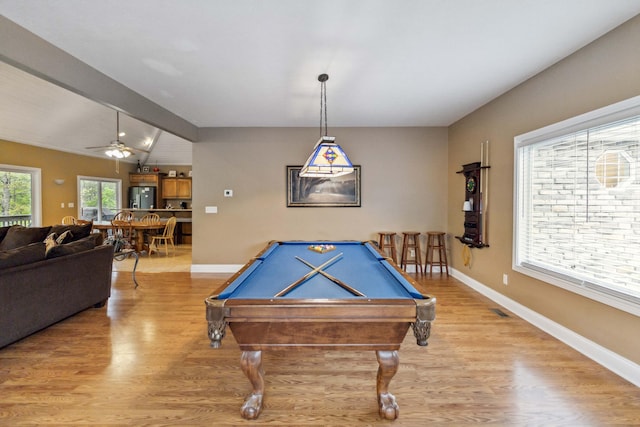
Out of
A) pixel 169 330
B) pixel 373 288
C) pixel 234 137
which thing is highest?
pixel 234 137

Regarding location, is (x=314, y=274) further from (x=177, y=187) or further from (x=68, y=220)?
(x=177, y=187)

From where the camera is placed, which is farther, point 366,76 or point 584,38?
point 366,76

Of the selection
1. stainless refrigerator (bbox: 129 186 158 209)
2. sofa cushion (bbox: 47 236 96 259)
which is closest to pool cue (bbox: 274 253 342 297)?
sofa cushion (bbox: 47 236 96 259)

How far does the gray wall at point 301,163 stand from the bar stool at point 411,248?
244 mm

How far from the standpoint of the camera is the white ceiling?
1.94 m

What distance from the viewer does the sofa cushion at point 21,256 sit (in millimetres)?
2432

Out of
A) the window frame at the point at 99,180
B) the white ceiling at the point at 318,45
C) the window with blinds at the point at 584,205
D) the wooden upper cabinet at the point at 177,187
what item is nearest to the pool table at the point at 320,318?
the window with blinds at the point at 584,205

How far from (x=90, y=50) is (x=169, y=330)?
2.70 meters

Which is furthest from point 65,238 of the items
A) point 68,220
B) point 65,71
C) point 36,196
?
point 36,196

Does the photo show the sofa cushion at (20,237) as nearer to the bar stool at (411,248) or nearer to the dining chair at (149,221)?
the dining chair at (149,221)

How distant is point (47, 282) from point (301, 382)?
8.88 ft

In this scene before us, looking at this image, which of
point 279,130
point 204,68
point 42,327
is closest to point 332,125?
point 279,130

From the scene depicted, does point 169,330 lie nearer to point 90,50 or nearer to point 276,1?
point 90,50

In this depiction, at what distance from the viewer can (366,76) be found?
2.96m
